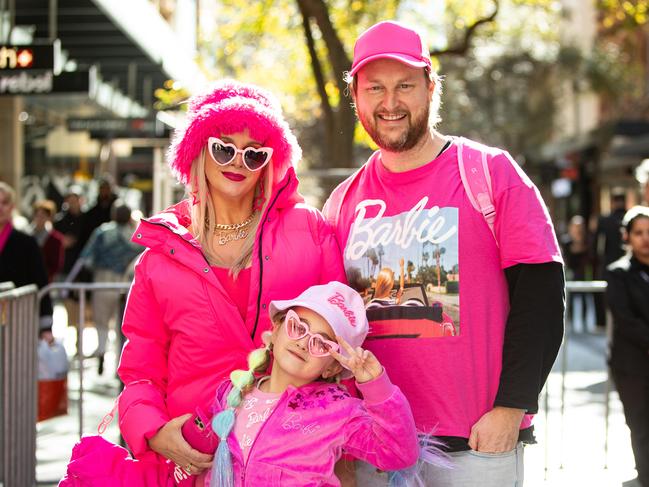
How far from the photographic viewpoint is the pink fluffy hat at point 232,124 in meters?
3.59

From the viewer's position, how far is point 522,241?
319 cm

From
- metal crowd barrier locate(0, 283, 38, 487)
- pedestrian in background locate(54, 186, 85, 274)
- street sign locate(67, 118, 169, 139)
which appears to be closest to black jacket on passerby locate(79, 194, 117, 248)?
pedestrian in background locate(54, 186, 85, 274)

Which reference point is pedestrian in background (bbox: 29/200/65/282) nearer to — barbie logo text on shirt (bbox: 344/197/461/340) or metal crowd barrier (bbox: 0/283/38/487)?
metal crowd barrier (bbox: 0/283/38/487)

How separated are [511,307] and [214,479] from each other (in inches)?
43.8

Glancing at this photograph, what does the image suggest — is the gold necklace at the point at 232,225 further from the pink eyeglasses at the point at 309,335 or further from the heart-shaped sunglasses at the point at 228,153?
the pink eyeglasses at the point at 309,335

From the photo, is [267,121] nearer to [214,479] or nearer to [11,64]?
[214,479]

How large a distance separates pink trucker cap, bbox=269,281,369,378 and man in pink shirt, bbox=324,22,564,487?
0.17 meters

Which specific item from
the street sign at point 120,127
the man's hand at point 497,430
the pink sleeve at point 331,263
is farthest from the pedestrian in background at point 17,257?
the street sign at point 120,127

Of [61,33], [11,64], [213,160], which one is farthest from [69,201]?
[213,160]

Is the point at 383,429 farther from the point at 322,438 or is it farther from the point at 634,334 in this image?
the point at 634,334

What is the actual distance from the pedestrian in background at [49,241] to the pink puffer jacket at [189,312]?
9.77 meters

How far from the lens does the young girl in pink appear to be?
3.12 metres

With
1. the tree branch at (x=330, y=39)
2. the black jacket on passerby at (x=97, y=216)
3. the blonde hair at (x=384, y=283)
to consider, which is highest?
the tree branch at (x=330, y=39)

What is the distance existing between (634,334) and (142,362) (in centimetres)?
427
